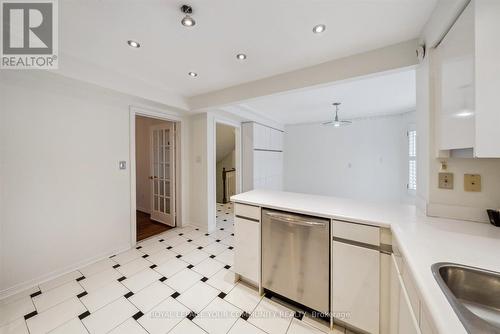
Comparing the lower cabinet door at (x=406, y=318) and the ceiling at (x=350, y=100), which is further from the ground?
the ceiling at (x=350, y=100)

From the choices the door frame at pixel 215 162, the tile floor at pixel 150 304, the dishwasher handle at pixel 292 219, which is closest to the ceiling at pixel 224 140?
the door frame at pixel 215 162

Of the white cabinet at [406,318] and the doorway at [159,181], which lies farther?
the doorway at [159,181]

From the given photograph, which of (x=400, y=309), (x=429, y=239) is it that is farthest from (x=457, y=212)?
(x=400, y=309)

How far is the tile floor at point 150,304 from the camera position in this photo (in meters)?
1.47

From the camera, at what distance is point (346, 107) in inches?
149

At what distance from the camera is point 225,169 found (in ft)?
19.5

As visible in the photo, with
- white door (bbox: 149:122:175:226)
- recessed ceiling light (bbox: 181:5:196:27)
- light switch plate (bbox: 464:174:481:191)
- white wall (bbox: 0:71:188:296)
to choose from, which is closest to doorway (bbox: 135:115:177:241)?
white door (bbox: 149:122:175:226)

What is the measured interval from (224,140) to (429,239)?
476 centimetres

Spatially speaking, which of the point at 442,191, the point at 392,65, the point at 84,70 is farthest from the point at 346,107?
the point at 84,70

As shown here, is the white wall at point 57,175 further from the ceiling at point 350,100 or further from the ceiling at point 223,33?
the ceiling at point 350,100

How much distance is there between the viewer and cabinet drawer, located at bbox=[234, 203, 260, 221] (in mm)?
1778

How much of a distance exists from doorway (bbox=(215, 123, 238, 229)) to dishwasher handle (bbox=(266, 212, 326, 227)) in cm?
299

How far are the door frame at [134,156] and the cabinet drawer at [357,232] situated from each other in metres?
2.78

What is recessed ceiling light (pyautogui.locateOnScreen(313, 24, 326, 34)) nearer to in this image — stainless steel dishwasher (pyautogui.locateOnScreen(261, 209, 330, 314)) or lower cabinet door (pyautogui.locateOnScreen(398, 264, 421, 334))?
stainless steel dishwasher (pyautogui.locateOnScreen(261, 209, 330, 314))
